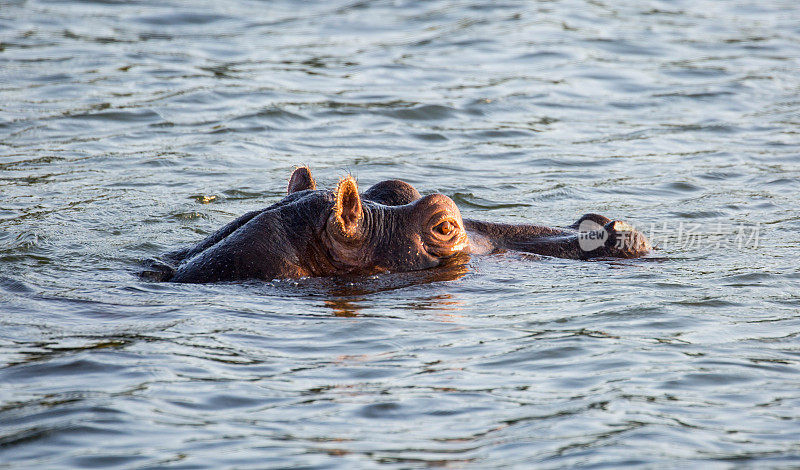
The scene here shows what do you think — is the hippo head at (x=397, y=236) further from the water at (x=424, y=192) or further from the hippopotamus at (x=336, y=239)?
the water at (x=424, y=192)

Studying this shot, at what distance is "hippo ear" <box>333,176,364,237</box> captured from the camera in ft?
21.4

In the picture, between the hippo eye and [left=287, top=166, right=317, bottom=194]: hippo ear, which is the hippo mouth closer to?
the hippo eye

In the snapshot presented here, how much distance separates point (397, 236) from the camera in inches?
271

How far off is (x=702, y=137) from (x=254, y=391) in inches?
371

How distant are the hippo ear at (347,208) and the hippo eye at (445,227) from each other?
57 centimetres

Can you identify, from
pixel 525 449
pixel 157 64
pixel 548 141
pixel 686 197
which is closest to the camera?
pixel 525 449

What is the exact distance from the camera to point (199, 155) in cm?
1228

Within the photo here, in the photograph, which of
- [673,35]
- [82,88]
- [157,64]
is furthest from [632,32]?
[82,88]

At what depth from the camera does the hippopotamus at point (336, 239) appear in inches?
264

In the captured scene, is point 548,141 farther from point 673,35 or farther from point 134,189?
point 673,35

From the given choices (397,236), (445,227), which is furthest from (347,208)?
(445,227)

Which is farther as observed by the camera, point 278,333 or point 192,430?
point 278,333

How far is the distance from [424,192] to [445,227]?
12.6 feet

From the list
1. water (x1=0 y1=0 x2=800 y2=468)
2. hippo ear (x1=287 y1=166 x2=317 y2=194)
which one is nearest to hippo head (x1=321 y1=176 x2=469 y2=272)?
water (x1=0 y1=0 x2=800 y2=468)
